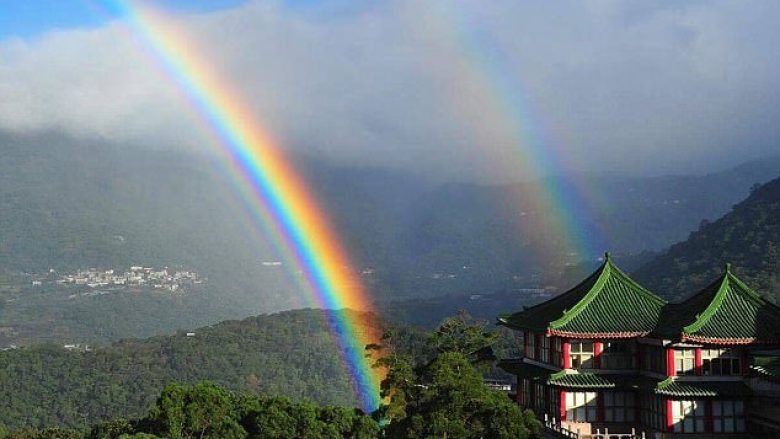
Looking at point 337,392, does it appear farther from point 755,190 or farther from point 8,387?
point 755,190

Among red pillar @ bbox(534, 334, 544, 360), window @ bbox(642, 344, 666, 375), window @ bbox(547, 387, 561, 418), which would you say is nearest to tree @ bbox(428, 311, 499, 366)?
red pillar @ bbox(534, 334, 544, 360)

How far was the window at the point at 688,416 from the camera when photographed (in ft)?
104

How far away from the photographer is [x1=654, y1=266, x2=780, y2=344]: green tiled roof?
31547 mm

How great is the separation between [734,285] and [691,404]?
13.9 ft

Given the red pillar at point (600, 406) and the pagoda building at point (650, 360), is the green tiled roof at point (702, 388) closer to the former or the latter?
the pagoda building at point (650, 360)

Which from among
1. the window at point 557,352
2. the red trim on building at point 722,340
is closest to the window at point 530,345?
the window at point 557,352

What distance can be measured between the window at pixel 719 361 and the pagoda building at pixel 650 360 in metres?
0.03

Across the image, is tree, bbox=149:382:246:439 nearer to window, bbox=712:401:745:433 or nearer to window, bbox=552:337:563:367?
window, bbox=552:337:563:367

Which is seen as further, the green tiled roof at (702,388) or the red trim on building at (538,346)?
the red trim on building at (538,346)

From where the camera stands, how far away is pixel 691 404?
31875mm

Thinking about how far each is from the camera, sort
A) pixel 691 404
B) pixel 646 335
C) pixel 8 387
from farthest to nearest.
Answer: pixel 8 387
pixel 646 335
pixel 691 404

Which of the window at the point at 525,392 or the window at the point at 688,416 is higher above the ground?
the window at the point at 525,392

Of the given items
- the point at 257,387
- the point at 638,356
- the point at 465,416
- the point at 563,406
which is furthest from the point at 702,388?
the point at 257,387

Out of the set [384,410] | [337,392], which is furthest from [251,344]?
[384,410]
